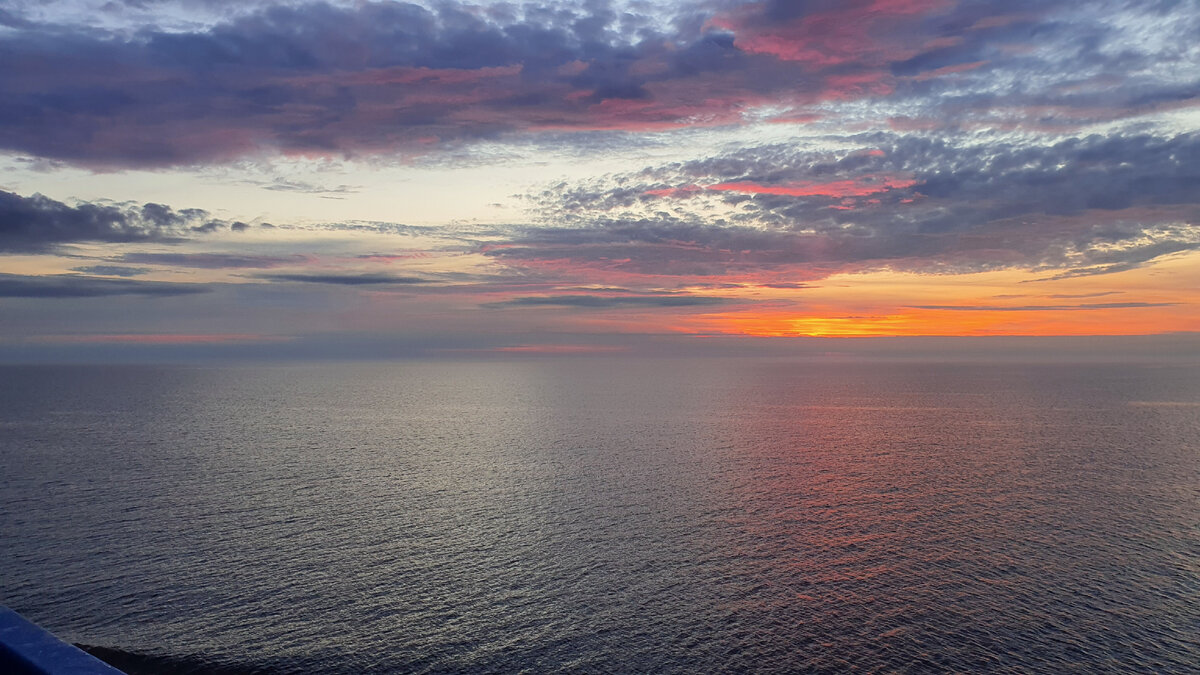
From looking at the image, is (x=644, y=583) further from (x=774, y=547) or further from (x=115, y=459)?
(x=115, y=459)

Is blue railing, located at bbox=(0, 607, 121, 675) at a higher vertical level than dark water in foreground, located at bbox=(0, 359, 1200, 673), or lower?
higher

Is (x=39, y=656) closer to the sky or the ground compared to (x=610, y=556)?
closer to the sky

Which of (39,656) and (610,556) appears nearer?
(39,656)

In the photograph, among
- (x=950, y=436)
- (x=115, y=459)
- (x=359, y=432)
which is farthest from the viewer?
(x=359, y=432)

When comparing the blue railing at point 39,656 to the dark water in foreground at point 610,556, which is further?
the dark water in foreground at point 610,556

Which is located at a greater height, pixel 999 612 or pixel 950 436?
pixel 999 612

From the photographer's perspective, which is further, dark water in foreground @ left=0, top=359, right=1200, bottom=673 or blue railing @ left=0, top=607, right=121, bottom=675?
dark water in foreground @ left=0, top=359, right=1200, bottom=673

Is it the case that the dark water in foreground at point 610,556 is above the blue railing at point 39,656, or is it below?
below

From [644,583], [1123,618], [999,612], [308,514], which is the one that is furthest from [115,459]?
[1123,618]
